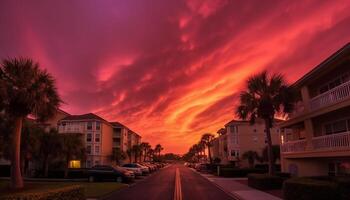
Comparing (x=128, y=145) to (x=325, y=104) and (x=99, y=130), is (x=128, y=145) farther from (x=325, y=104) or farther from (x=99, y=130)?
(x=325, y=104)

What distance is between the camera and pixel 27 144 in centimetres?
3275

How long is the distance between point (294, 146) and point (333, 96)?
8.51 m

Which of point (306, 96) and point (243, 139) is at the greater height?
point (306, 96)

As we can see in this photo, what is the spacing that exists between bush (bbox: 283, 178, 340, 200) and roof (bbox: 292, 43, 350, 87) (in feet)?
25.6

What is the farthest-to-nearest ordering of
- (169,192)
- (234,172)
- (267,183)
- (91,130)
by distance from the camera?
(91,130)
(234,172)
(267,183)
(169,192)

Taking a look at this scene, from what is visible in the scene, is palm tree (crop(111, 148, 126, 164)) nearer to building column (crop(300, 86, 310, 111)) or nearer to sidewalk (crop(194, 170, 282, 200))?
sidewalk (crop(194, 170, 282, 200))

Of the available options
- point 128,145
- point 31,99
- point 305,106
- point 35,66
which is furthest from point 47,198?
point 128,145

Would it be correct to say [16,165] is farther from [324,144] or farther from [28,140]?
[324,144]

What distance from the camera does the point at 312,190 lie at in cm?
1473

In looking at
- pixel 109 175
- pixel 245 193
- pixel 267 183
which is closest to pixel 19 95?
pixel 245 193

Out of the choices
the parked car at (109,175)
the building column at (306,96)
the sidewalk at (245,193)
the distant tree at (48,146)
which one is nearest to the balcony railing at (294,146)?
the building column at (306,96)

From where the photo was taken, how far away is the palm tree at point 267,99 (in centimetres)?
2717

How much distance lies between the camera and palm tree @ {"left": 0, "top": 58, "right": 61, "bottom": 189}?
17297 millimetres

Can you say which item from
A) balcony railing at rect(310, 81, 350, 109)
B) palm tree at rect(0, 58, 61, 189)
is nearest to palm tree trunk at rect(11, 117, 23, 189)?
palm tree at rect(0, 58, 61, 189)
